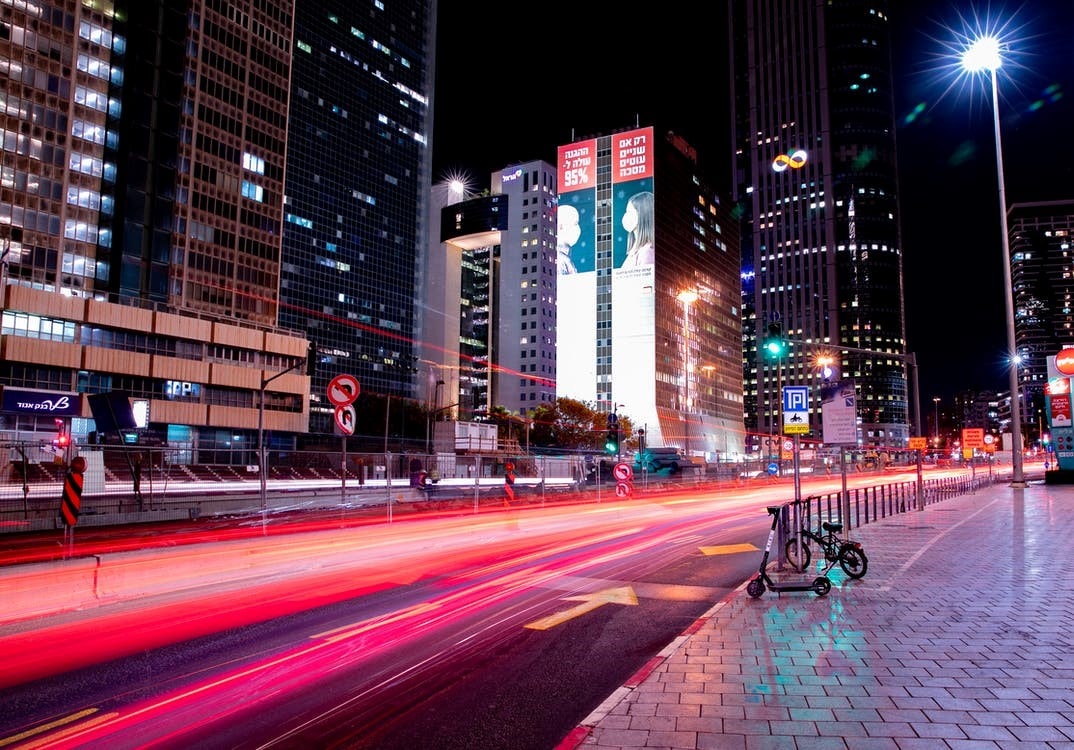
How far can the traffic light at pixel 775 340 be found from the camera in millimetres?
17500

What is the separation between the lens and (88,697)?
6.48 meters

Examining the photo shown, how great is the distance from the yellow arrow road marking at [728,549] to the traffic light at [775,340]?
4693 mm

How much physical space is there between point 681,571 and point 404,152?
151m

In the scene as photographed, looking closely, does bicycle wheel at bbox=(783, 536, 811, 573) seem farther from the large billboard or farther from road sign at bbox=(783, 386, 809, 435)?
the large billboard

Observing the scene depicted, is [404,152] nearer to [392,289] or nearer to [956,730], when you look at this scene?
[392,289]

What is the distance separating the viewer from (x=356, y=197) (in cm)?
14212

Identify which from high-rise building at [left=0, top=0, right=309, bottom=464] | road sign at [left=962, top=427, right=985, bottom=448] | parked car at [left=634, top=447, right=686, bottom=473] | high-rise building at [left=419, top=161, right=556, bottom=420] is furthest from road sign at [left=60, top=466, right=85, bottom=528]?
high-rise building at [left=419, top=161, right=556, bottom=420]

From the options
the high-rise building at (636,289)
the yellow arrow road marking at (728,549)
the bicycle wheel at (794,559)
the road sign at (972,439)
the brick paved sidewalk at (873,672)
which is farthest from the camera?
the high-rise building at (636,289)

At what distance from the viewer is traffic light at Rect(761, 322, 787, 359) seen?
689 inches

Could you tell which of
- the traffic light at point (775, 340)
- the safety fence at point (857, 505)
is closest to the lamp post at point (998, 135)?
the safety fence at point (857, 505)

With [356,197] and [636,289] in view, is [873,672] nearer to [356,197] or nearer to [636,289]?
[356,197]

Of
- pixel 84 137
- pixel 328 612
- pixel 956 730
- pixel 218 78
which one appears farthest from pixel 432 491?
pixel 218 78

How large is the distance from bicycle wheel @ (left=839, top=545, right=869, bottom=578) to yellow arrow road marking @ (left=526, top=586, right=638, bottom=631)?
347 centimetres

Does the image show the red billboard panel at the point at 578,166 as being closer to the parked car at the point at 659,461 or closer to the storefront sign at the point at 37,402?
the parked car at the point at 659,461
